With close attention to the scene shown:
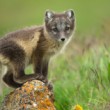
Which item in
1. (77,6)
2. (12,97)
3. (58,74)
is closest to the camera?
(12,97)

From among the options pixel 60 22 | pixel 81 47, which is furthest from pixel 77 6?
pixel 60 22

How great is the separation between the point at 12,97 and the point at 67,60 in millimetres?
4053

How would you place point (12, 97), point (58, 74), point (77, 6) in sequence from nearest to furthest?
point (12, 97), point (58, 74), point (77, 6)

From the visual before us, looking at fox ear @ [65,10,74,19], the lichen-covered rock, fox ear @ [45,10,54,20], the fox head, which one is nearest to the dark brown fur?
the fox head

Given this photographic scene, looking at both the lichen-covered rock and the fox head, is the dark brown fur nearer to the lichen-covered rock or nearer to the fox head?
the fox head

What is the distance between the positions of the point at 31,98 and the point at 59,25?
82.8 inches

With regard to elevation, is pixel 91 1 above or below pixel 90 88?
below

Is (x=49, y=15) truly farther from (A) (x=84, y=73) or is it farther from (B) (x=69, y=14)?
(A) (x=84, y=73)

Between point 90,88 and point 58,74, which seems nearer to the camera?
point 90,88

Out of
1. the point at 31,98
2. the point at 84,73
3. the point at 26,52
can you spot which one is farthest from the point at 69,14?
the point at 31,98

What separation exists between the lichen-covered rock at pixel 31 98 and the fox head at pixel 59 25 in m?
1.51

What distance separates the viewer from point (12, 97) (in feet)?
31.0

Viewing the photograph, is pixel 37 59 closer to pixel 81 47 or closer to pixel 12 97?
pixel 12 97

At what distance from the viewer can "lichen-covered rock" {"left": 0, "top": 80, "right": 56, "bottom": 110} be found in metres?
9.18
